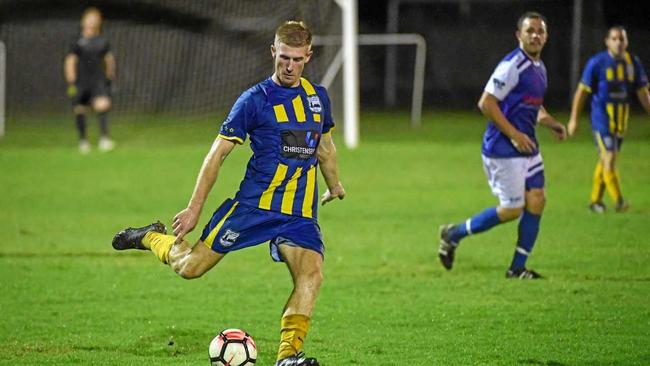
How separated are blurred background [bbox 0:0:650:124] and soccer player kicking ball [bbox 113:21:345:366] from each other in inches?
605

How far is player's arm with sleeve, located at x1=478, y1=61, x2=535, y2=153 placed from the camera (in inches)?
357

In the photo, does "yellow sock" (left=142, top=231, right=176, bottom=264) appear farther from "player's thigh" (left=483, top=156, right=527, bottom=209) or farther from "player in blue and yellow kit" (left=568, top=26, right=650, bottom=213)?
"player in blue and yellow kit" (left=568, top=26, right=650, bottom=213)

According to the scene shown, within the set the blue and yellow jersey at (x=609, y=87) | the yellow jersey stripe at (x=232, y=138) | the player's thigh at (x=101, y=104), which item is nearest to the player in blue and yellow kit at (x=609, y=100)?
the blue and yellow jersey at (x=609, y=87)

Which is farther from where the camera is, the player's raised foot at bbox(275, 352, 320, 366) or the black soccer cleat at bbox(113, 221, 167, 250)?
the black soccer cleat at bbox(113, 221, 167, 250)

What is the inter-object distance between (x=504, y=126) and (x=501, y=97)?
28 cm

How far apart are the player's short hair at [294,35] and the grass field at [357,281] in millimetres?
1880

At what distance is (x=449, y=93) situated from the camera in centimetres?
3005

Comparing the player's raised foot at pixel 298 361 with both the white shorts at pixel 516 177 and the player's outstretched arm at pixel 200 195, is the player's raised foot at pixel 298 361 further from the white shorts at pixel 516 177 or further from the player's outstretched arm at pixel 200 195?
the white shorts at pixel 516 177

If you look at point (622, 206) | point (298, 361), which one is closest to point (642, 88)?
point (622, 206)

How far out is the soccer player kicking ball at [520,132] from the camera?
360 inches

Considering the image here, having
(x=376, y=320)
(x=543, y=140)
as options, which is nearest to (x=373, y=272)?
(x=376, y=320)

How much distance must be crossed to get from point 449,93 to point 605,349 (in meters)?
23.5

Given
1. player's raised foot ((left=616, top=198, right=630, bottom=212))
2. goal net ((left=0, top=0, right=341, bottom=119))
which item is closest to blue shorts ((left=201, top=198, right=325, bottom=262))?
player's raised foot ((left=616, top=198, right=630, bottom=212))

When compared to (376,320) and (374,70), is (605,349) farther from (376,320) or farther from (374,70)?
(374,70)
